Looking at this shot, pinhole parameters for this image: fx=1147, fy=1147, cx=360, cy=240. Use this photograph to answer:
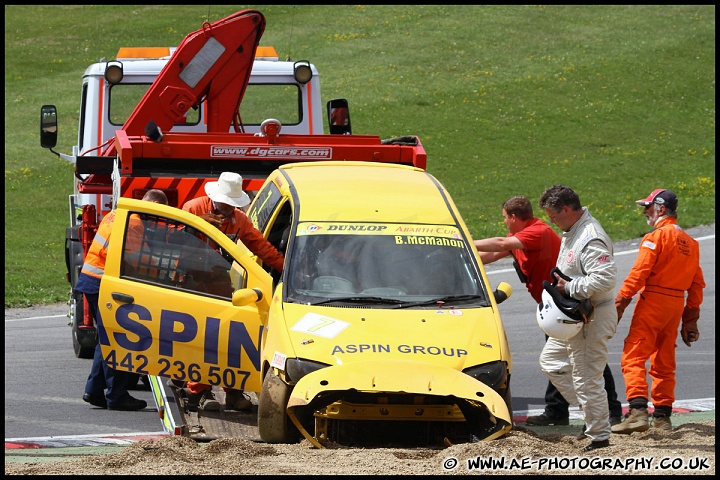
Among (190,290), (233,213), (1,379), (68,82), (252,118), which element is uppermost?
(68,82)

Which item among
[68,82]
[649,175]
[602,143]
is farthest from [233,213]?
[68,82]

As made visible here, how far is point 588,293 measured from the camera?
25.8 ft

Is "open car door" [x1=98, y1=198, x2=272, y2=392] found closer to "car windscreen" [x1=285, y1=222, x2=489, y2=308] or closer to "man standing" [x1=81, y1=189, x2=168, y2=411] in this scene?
"car windscreen" [x1=285, y1=222, x2=489, y2=308]

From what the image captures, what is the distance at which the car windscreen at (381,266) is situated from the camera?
27.8 feet

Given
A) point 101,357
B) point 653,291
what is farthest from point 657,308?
point 101,357

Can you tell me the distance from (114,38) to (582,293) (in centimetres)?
3835

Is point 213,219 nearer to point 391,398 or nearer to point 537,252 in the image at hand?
point 391,398

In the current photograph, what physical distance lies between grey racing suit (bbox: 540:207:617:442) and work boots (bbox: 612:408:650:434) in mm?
921

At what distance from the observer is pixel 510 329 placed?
14.0m

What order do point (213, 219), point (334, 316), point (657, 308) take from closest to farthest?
point (334, 316) → point (657, 308) → point (213, 219)

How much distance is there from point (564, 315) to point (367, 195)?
2109 millimetres

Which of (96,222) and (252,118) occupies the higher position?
(252,118)

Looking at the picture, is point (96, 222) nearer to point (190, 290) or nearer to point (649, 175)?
point (190, 290)

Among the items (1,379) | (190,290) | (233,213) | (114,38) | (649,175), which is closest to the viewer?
(190,290)
